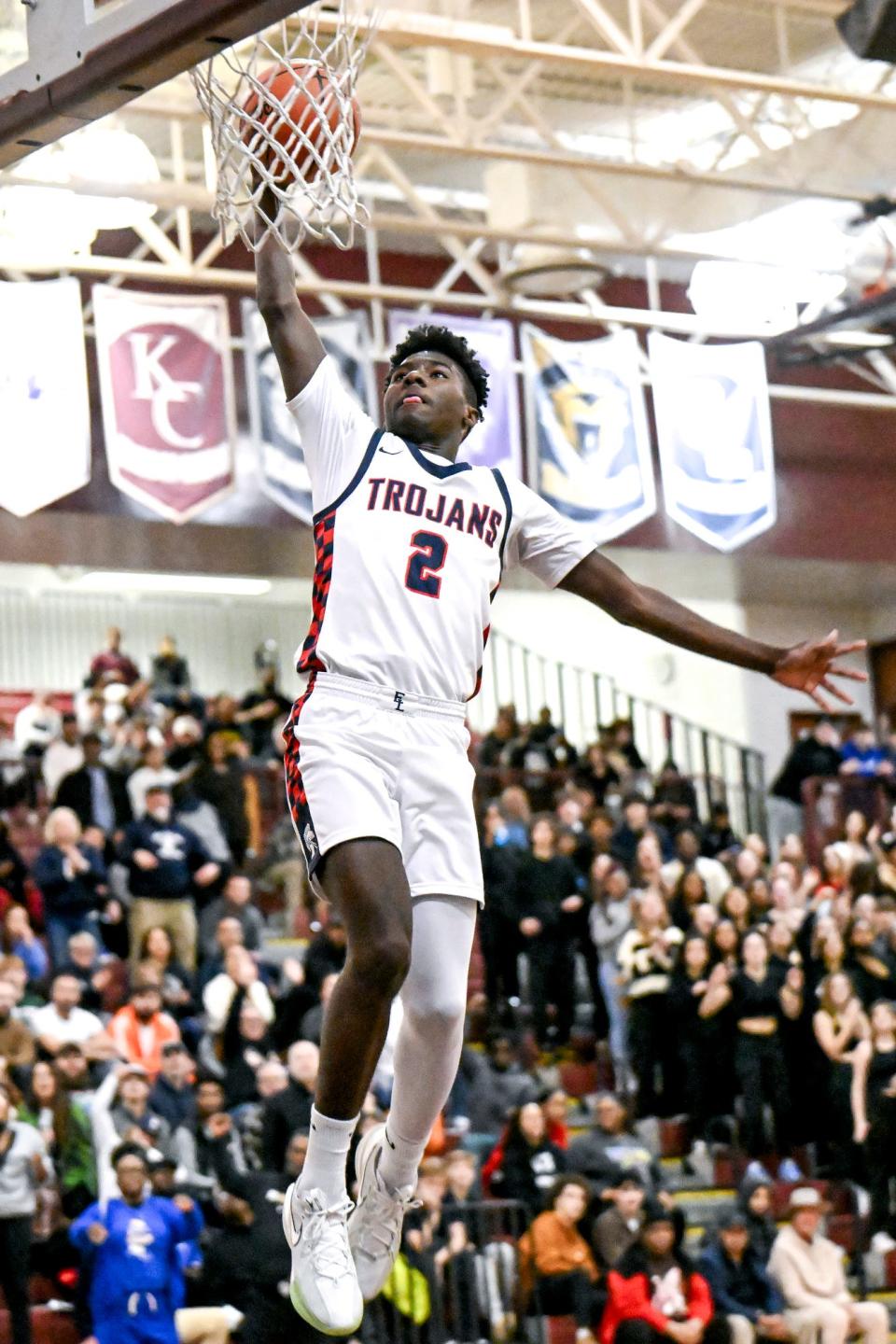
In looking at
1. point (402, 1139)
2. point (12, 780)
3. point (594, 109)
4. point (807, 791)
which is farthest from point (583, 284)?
point (402, 1139)

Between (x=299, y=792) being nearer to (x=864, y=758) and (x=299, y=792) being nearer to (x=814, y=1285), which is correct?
(x=814, y=1285)

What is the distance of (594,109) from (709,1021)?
8679mm

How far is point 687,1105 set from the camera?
572 inches

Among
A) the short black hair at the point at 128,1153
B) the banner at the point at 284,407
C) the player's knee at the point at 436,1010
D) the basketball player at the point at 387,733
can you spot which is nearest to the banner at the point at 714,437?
the banner at the point at 284,407

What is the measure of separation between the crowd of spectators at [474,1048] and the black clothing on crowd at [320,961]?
20 millimetres

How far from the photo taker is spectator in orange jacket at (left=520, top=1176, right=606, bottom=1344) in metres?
11.8

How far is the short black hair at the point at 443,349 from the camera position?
5.56 meters

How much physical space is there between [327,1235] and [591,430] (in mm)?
12370

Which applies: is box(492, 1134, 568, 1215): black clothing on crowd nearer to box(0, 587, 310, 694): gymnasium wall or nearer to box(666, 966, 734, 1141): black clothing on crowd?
box(666, 966, 734, 1141): black clothing on crowd

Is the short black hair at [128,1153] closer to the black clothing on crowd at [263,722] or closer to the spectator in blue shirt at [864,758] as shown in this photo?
the black clothing on crowd at [263,722]

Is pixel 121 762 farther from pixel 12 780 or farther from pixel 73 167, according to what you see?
pixel 73 167

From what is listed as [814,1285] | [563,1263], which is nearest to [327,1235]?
[563,1263]

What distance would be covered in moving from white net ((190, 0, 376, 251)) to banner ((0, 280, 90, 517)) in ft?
31.5

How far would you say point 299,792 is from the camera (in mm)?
5211
